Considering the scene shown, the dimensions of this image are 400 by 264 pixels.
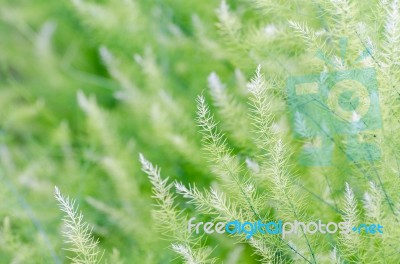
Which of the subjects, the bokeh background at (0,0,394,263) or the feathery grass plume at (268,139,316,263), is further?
the bokeh background at (0,0,394,263)

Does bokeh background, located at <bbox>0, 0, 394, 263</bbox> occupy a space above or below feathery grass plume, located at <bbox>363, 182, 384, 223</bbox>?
below

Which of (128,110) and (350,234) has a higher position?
(350,234)

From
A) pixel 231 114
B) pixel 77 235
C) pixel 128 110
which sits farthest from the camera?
pixel 128 110

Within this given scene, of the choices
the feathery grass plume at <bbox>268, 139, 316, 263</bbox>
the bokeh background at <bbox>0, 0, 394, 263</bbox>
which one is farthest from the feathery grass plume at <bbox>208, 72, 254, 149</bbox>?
the feathery grass plume at <bbox>268, 139, 316, 263</bbox>

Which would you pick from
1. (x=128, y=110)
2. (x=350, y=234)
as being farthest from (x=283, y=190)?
(x=128, y=110)

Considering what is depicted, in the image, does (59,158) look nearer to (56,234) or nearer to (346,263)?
(56,234)

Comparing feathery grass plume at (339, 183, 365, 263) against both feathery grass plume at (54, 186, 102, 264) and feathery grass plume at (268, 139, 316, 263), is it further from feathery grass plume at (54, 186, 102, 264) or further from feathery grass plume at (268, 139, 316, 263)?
feathery grass plume at (54, 186, 102, 264)

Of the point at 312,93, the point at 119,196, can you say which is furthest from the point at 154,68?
the point at 312,93

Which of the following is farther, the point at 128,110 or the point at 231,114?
the point at 128,110

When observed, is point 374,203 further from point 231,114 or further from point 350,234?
point 231,114

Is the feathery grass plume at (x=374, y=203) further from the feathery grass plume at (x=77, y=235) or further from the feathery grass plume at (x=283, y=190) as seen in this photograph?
the feathery grass plume at (x=77, y=235)

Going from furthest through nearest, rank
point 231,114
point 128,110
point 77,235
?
point 128,110, point 231,114, point 77,235
